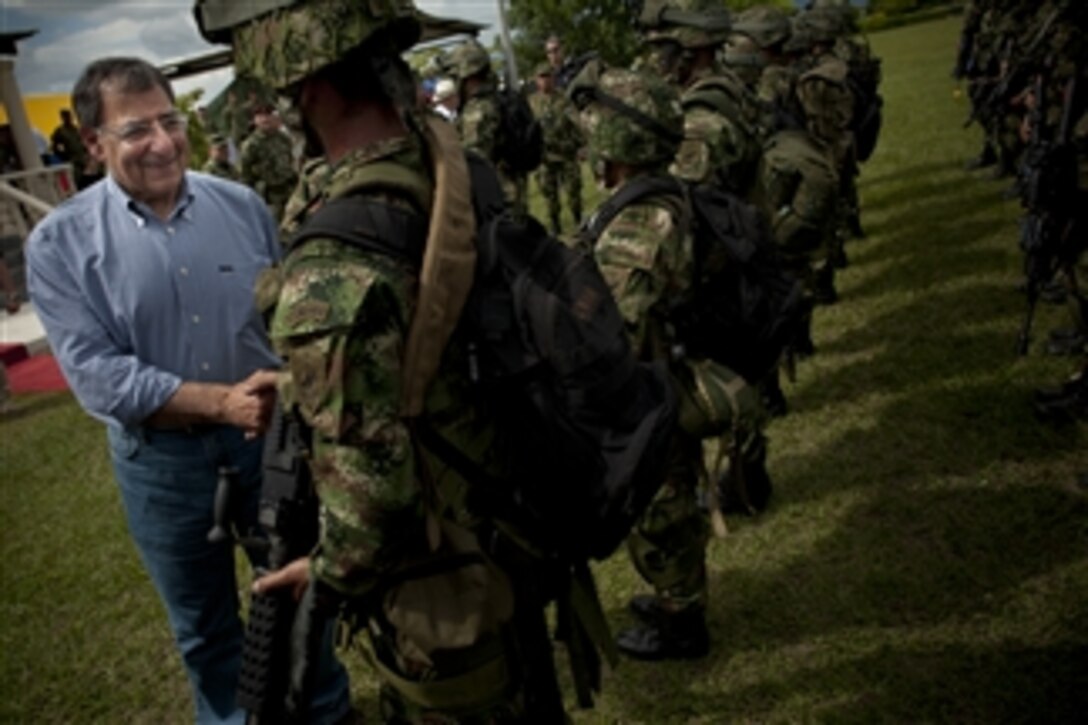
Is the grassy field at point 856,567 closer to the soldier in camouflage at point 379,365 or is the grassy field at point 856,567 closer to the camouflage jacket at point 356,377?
the soldier in camouflage at point 379,365

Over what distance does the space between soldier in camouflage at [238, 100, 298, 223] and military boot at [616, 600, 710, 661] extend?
725cm

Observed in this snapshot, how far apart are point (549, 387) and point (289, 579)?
2.44 ft

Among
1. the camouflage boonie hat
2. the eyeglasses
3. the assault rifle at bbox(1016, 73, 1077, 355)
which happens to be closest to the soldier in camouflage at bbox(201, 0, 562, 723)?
the eyeglasses

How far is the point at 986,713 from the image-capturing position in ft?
9.37

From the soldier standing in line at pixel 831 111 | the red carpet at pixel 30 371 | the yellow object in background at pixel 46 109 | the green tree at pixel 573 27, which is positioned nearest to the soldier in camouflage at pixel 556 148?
the soldier standing in line at pixel 831 111

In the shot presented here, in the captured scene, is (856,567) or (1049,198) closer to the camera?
(856,567)

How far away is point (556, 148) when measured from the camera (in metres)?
11.8

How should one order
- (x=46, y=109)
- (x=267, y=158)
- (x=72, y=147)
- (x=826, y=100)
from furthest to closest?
(x=46, y=109) → (x=72, y=147) → (x=267, y=158) → (x=826, y=100)

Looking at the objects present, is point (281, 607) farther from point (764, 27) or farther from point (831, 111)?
point (831, 111)

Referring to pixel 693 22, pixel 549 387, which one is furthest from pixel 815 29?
pixel 549 387

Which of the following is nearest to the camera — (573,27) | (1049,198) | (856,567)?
(856,567)

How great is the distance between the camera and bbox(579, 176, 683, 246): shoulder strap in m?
2.91

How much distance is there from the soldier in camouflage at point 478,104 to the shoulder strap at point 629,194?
5.22 meters

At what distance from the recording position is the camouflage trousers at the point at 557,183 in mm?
11992
